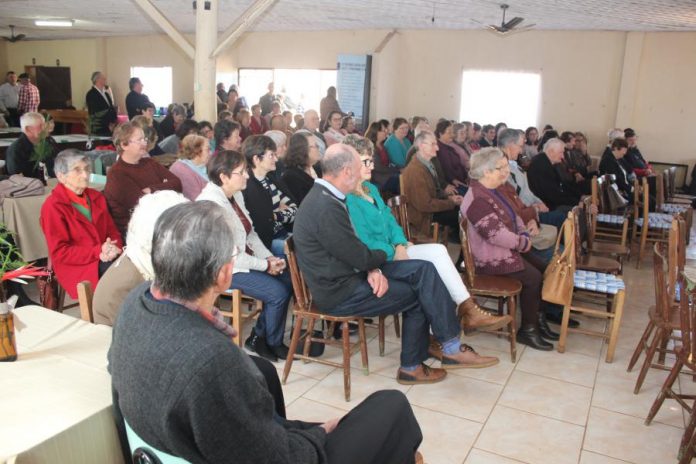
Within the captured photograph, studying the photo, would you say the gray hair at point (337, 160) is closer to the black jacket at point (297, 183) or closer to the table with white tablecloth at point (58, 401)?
the black jacket at point (297, 183)

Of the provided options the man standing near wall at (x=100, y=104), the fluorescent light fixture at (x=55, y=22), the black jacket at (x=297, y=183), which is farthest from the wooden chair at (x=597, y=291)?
the fluorescent light fixture at (x=55, y=22)

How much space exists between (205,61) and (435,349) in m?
4.29

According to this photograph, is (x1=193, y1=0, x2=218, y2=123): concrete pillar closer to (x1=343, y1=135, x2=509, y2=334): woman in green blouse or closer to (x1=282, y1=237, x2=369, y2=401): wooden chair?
(x1=343, y1=135, x2=509, y2=334): woman in green blouse

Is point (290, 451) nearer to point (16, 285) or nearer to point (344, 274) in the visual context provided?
point (344, 274)

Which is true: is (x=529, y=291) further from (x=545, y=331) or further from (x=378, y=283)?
(x=378, y=283)

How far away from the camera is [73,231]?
121 inches

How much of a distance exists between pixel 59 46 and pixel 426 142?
580 inches

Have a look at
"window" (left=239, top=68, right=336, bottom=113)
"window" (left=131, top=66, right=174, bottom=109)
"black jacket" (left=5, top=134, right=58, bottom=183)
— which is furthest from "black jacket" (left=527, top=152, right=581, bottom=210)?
"window" (left=131, top=66, right=174, bottom=109)

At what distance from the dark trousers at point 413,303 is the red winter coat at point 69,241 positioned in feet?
4.39

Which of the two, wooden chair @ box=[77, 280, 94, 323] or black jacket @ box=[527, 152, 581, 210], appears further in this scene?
black jacket @ box=[527, 152, 581, 210]

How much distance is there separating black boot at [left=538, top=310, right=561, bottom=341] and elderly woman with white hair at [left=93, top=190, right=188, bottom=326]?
2462 millimetres

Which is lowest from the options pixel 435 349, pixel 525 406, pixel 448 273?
pixel 525 406

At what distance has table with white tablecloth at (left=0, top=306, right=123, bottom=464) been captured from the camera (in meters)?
1.29

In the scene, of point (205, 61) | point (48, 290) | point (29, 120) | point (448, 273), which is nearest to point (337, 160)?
point (448, 273)
